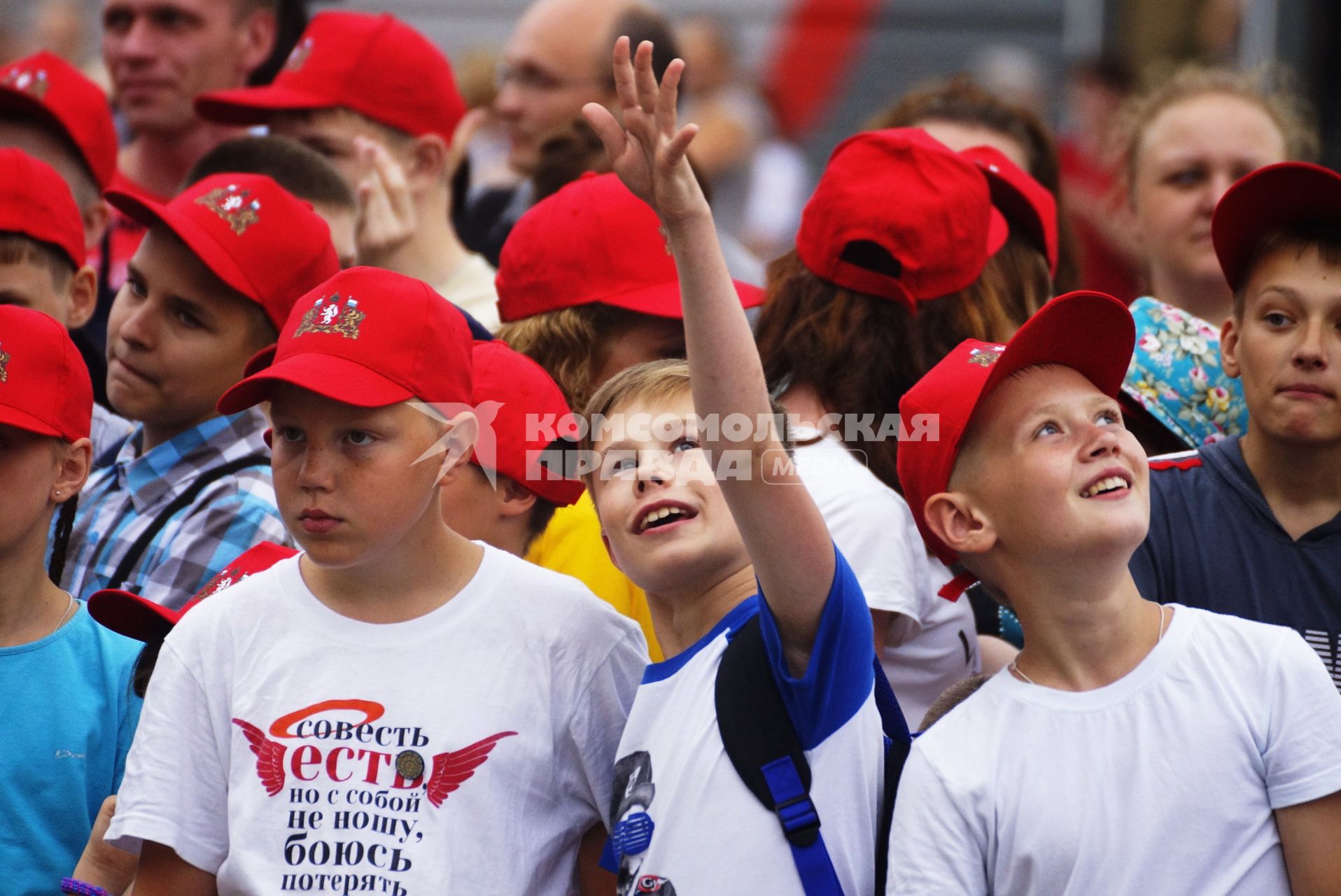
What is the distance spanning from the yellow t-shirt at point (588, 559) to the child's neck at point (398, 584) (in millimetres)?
429

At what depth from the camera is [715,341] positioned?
2.19m

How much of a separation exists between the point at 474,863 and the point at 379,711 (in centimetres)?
27

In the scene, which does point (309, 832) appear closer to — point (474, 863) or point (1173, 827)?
point (474, 863)

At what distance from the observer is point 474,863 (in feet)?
7.88

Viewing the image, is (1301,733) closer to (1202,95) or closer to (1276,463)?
(1276,463)

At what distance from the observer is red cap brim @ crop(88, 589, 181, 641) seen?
8.91 ft

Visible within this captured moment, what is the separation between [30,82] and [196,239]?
5.37ft

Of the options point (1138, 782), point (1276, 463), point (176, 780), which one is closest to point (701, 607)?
point (1138, 782)

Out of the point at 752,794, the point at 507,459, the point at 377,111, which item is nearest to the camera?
the point at 752,794

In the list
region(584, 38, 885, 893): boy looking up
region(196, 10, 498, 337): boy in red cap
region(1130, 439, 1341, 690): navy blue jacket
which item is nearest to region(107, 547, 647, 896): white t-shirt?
region(584, 38, 885, 893): boy looking up

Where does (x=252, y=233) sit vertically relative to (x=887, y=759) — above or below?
above

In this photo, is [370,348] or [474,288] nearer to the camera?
[370,348]

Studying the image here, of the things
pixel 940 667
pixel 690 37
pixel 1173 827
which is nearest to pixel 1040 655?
pixel 1173 827

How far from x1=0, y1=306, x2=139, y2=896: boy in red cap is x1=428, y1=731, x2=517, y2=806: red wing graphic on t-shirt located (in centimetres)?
70
